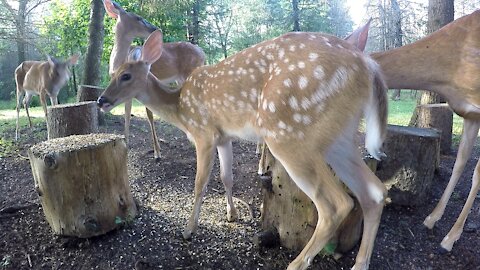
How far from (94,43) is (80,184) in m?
4.69

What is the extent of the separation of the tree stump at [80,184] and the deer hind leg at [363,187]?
1603 mm

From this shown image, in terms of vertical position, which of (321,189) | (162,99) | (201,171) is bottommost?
(201,171)

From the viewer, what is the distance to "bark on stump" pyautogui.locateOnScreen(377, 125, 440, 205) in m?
3.39

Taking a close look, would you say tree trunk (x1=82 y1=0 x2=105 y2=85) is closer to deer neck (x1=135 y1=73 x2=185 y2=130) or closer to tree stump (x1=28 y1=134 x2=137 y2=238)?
deer neck (x1=135 y1=73 x2=185 y2=130)

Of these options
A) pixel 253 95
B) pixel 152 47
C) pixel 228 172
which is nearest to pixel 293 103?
pixel 253 95

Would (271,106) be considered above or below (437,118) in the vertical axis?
above

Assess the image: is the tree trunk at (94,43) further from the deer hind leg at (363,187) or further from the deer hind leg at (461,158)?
the deer hind leg at (461,158)

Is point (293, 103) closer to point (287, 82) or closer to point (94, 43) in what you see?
point (287, 82)

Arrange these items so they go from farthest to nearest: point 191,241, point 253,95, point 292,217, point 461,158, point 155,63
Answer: point 155,63, point 461,158, point 191,241, point 292,217, point 253,95

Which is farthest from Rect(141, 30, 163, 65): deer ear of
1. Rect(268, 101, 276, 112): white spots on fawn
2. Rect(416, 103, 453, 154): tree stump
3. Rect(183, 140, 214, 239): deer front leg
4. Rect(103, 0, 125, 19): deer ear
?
Rect(416, 103, 453, 154): tree stump

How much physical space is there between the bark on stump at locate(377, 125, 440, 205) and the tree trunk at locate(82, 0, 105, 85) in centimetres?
529

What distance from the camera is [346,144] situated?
2.23 m

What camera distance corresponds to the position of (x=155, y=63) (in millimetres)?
5219

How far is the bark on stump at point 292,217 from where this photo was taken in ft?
8.45
